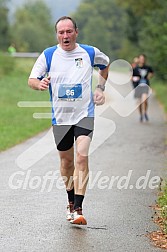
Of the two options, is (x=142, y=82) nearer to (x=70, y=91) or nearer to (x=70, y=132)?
(x=70, y=132)

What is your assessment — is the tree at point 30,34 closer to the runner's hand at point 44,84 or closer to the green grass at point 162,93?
the green grass at point 162,93

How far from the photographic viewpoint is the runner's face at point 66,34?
29.5 ft

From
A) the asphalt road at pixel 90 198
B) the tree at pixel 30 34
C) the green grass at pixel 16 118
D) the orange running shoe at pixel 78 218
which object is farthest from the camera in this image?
the tree at pixel 30 34

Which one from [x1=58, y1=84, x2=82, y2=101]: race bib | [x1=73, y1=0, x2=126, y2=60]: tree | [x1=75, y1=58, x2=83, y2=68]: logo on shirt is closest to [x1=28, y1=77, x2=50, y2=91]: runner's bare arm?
[x1=58, y1=84, x2=82, y2=101]: race bib

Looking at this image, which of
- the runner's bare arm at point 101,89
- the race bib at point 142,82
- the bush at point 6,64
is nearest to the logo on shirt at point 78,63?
the runner's bare arm at point 101,89

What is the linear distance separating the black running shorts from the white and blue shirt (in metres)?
0.06

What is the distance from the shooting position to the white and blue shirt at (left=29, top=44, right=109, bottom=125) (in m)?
9.03

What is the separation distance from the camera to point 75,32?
9.08m

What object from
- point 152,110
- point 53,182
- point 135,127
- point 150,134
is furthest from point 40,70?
point 152,110

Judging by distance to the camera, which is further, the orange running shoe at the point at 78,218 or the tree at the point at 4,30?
the tree at the point at 4,30

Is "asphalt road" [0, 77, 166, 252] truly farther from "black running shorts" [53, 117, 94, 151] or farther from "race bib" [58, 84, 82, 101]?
"race bib" [58, 84, 82, 101]

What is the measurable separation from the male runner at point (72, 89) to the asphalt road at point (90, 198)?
45 cm

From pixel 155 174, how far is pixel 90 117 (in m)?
4.44

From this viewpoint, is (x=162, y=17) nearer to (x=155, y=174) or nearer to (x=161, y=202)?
(x=155, y=174)
